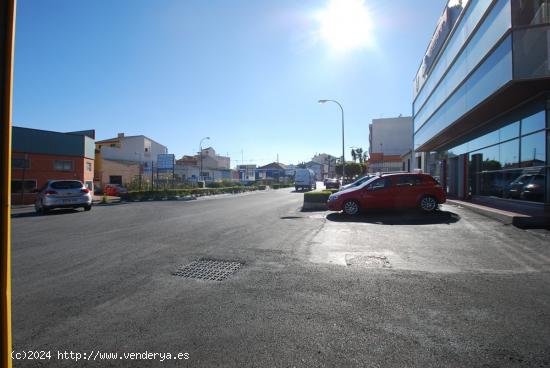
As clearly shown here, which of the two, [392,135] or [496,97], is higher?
[392,135]

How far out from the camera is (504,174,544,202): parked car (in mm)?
10250

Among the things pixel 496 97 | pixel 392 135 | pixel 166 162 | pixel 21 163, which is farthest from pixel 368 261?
pixel 392 135

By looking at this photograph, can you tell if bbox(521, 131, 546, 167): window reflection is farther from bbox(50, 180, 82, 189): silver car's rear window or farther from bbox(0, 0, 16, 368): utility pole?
bbox(50, 180, 82, 189): silver car's rear window

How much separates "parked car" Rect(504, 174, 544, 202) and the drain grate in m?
10.6

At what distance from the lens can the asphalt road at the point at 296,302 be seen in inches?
106

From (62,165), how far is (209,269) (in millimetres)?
27396

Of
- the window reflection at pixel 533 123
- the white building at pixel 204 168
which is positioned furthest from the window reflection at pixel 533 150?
the white building at pixel 204 168

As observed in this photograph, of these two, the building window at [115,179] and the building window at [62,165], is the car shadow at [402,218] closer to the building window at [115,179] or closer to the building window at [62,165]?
the building window at [62,165]

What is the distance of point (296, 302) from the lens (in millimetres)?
3750

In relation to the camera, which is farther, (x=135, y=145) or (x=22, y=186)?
(x=135, y=145)

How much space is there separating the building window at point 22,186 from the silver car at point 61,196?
35.7 feet

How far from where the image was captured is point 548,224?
856 cm

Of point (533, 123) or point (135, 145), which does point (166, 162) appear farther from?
point (135, 145)

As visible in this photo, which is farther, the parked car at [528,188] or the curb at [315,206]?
the curb at [315,206]
